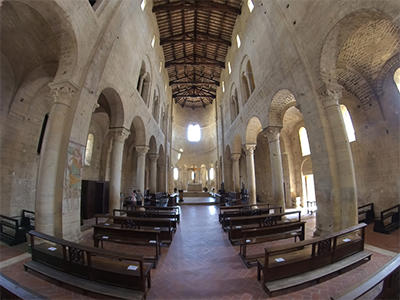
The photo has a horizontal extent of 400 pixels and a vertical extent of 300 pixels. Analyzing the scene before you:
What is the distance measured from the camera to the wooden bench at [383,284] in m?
1.96

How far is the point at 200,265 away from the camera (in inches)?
168

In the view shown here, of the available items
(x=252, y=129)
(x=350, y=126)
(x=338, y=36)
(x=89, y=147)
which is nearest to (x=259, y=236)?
(x=338, y=36)

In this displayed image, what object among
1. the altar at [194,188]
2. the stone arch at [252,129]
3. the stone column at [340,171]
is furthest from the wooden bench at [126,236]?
the altar at [194,188]

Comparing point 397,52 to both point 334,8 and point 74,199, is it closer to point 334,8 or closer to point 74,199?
point 334,8

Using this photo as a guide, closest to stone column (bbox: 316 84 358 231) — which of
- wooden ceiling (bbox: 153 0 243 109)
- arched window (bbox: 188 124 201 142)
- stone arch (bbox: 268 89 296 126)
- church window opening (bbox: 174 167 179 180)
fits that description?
stone arch (bbox: 268 89 296 126)

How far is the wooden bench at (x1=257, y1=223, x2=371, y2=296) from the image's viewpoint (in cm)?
316

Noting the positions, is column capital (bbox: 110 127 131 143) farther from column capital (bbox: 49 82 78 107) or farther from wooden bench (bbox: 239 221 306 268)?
wooden bench (bbox: 239 221 306 268)

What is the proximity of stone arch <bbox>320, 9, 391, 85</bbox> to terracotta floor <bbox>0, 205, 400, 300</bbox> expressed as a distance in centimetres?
582

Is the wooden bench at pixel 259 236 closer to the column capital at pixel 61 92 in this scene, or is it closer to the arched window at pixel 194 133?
the column capital at pixel 61 92

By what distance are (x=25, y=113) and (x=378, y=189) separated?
18.6 m

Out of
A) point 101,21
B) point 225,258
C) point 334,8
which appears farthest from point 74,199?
point 334,8

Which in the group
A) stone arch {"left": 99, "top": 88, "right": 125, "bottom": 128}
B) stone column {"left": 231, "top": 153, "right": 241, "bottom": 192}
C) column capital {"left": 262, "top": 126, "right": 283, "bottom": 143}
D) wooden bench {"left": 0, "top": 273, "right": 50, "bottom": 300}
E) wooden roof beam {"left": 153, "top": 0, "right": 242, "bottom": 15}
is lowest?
wooden bench {"left": 0, "top": 273, "right": 50, "bottom": 300}

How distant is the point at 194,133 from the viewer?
Result: 98.8 feet

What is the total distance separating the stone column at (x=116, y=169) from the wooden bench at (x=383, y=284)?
9278mm
